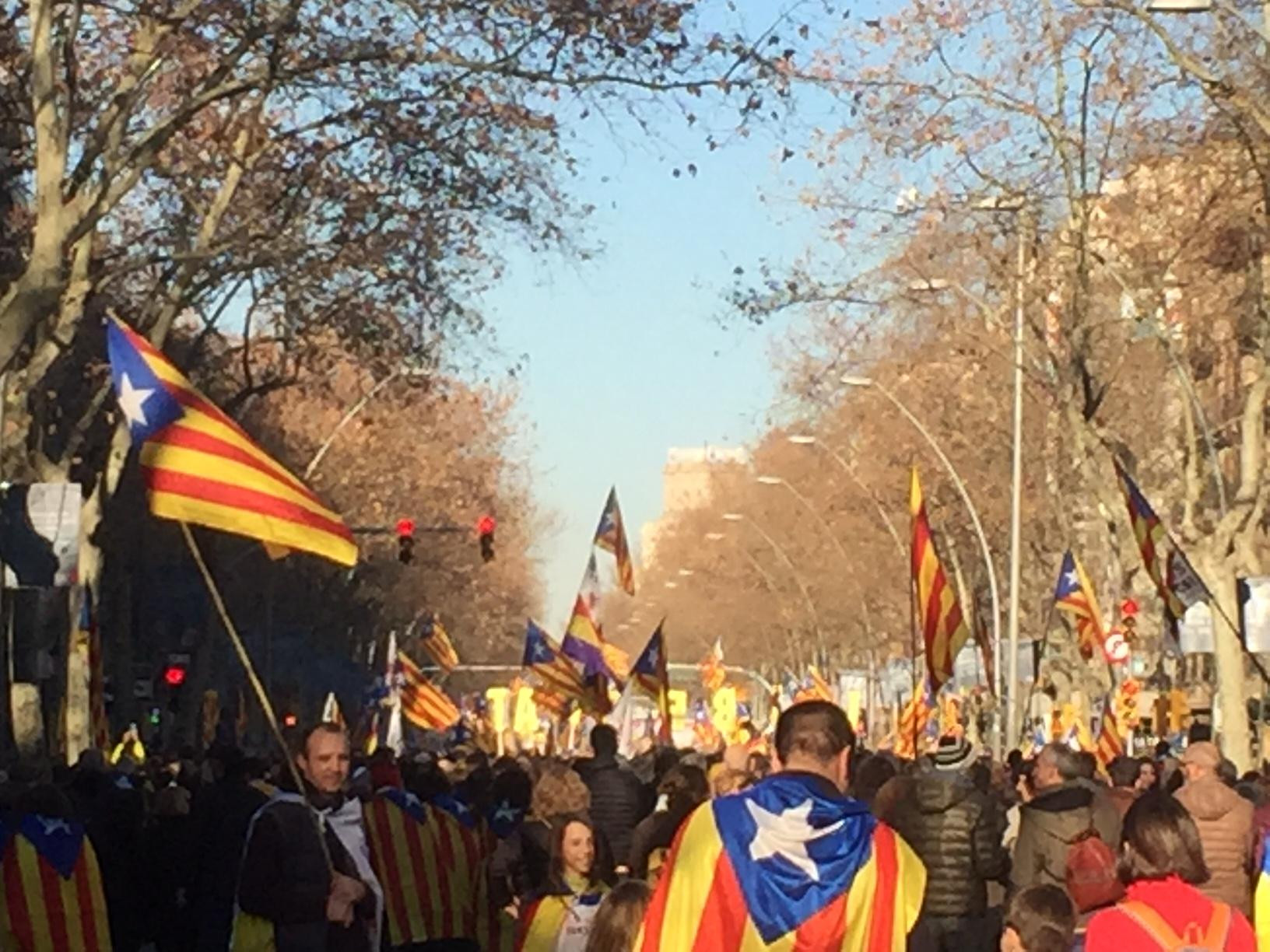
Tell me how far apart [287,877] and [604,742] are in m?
7.84

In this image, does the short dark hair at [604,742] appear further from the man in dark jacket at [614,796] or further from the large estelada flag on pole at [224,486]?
the large estelada flag on pole at [224,486]

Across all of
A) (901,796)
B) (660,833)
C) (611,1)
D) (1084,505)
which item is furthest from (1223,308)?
(1084,505)

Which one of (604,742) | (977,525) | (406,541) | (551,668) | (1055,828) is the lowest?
(1055,828)

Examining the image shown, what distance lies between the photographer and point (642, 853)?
1184cm

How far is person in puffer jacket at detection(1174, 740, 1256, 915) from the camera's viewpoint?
12875mm

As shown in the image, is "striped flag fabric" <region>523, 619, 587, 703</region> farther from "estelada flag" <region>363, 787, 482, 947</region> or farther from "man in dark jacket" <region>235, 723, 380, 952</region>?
"man in dark jacket" <region>235, 723, 380, 952</region>

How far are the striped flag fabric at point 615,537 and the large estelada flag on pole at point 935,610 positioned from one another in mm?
9997

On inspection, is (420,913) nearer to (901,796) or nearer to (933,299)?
(901,796)

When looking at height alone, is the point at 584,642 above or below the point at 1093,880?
above

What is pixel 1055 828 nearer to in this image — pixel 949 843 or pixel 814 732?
pixel 949 843

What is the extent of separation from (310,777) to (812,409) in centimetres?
3493

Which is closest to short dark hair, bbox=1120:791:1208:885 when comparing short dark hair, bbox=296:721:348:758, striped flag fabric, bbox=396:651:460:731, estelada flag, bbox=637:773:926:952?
estelada flag, bbox=637:773:926:952

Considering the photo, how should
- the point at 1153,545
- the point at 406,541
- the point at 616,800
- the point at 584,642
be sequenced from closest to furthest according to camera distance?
the point at 616,800 → the point at 1153,545 → the point at 584,642 → the point at 406,541

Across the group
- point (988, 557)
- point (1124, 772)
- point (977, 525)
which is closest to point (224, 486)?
point (1124, 772)
